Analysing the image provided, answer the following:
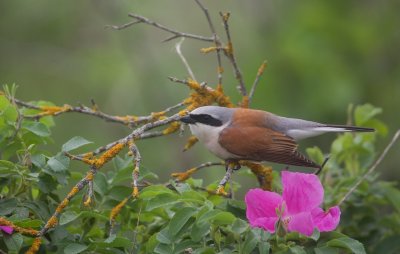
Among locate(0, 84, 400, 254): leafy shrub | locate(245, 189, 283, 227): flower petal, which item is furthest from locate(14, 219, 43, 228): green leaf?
locate(245, 189, 283, 227): flower petal

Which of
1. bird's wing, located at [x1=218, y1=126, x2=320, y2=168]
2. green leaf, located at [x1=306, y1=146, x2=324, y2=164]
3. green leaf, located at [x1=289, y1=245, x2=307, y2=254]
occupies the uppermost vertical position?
green leaf, located at [x1=289, y1=245, x2=307, y2=254]

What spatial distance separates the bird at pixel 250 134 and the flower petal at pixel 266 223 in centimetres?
90

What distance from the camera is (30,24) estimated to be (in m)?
7.35

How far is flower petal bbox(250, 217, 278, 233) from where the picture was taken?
209 cm

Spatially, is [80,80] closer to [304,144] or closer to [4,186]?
[304,144]

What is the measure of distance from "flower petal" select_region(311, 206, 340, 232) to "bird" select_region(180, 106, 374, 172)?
2.61ft

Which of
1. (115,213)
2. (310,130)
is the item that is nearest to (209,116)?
(310,130)

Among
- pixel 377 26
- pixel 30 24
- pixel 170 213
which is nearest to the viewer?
pixel 170 213

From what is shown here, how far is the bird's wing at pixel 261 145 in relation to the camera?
319cm

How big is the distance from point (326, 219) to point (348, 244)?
0.41 feet

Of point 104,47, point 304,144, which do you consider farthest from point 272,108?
point 104,47

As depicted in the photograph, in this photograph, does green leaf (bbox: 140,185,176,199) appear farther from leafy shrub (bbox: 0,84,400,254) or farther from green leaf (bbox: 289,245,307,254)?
green leaf (bbox: 289,245,307,254)

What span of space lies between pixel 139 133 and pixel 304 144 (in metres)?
3.28

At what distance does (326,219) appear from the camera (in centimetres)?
217
